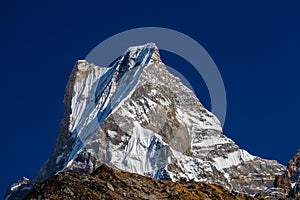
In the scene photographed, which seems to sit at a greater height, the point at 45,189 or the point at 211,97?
the point at 211,97

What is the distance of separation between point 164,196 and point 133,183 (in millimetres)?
3444

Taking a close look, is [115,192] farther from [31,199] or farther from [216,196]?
[216,196]

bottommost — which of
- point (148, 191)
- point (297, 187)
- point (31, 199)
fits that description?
point (31, 199)

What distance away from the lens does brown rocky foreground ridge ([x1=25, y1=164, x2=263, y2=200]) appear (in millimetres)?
74750

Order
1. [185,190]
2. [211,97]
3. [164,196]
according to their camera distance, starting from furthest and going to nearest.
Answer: [211,97] < [185,190] < [164,196]

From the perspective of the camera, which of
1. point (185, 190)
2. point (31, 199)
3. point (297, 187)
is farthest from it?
point (297, 187)

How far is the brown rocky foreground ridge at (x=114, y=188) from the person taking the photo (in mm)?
74750

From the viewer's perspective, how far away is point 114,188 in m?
81.4

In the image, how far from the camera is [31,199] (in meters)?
73.1

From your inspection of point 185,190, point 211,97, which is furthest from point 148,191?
point 211,97

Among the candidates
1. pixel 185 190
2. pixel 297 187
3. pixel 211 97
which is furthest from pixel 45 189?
pixel 297 187

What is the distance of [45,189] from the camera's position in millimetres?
74812

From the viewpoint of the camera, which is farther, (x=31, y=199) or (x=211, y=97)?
(x=211, y=97)

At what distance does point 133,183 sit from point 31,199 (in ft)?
51.2
